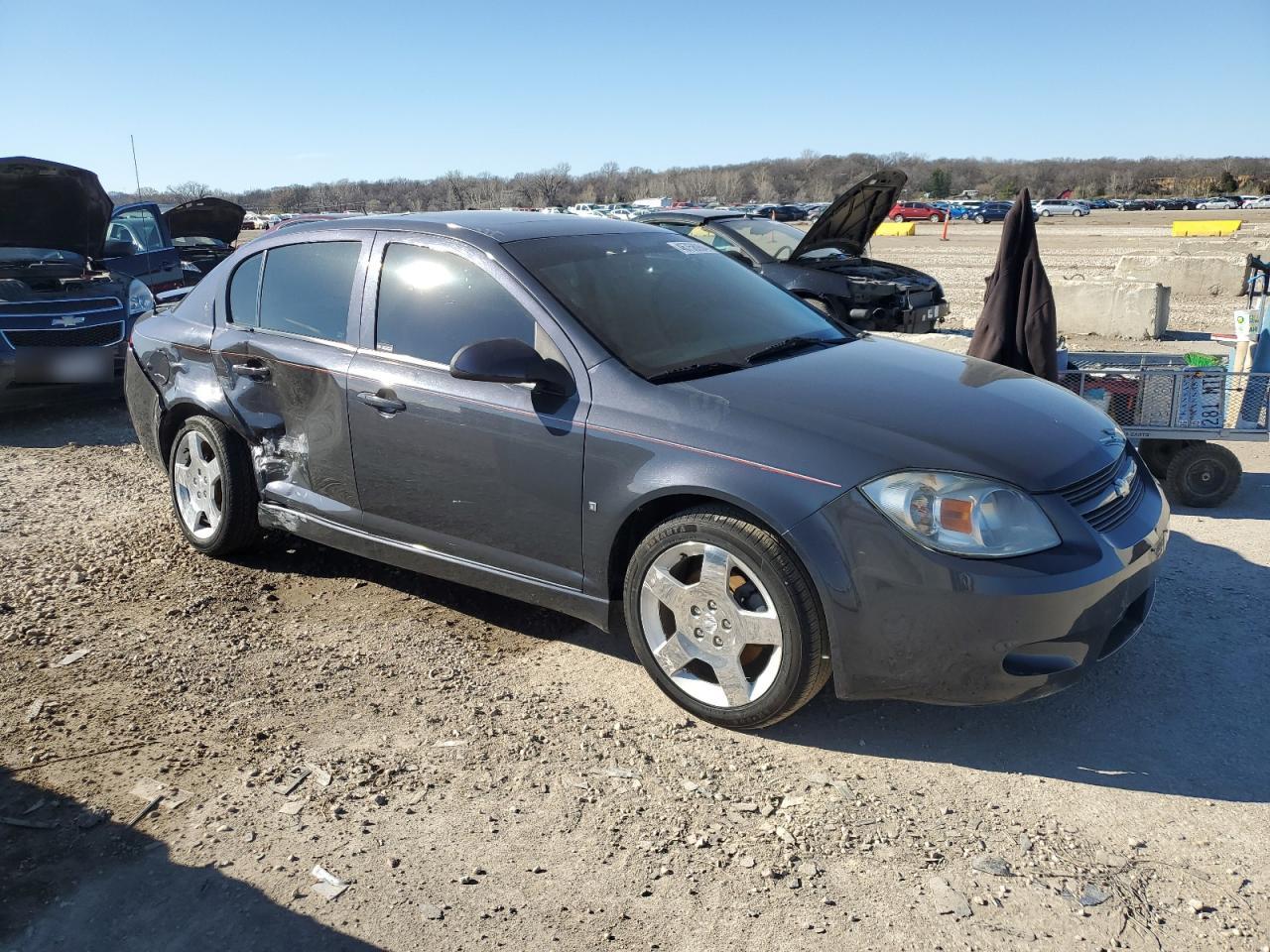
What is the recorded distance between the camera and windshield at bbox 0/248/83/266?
29.7ft

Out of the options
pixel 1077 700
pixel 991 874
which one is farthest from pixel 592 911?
pixel 1077 700

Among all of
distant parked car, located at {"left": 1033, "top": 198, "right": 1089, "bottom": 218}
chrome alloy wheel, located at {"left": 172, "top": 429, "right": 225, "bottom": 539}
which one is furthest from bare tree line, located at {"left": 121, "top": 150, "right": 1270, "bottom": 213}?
chrome alloy wheel, located at {"left": 172, "top": 429, "right": 225, "bottom": 539}

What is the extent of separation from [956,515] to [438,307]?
7.22 ft

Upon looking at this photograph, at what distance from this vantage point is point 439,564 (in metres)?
4.15

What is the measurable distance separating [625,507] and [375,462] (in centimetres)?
126

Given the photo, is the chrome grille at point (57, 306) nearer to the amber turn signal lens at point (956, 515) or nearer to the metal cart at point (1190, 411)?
the metal cart at point (1190, 411)

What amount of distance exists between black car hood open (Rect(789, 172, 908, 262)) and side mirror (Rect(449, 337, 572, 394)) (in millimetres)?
7401

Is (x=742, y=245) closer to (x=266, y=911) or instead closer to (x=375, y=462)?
(x=375, y=462)

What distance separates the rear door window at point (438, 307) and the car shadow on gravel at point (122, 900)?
78.2 inches

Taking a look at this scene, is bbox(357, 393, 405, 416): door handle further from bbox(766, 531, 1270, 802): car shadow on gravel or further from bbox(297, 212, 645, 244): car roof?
bbox(766, 531, 1270, 802): car shadow on gravel

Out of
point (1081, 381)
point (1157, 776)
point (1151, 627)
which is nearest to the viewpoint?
point (1157, 776)

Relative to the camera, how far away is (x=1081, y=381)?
19.8 ft

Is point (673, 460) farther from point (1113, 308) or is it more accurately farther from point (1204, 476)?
point (1113, 308)

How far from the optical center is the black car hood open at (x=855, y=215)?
10.6 meters
